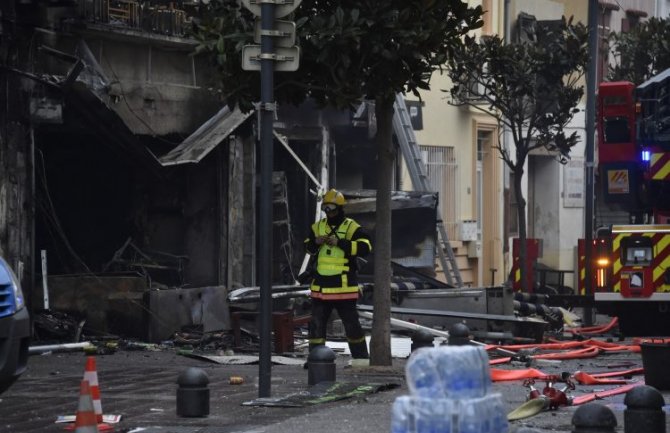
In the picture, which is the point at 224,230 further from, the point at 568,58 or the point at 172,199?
the point at 568,58

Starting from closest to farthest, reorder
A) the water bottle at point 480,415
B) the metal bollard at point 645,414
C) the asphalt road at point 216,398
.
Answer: the water bottle at point 480,415
the metal bollard at point 645,414
the asphalt road at point 216,398

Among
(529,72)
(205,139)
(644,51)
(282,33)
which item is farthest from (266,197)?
(644,51)

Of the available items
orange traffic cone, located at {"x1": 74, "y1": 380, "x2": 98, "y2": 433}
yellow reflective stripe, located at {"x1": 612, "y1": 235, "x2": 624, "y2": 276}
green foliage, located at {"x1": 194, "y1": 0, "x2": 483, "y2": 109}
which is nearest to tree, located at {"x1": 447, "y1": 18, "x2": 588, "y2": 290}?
yellow reflective stripe, located at {"x1": 612, "y1": 235, "x2": 624, "y2": 276}

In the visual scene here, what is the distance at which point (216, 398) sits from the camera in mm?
11609

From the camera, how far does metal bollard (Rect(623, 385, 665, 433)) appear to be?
874cm

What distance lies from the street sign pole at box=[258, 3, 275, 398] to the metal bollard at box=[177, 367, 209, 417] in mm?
867

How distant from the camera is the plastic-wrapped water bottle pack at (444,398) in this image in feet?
17.5

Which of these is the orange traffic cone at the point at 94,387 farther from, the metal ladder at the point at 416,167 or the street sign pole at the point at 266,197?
the metal ladder at the point at 416,167

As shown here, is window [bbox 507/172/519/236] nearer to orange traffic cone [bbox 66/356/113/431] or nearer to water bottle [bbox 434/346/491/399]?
orange traffic cone [bbox 66/356/113/431]

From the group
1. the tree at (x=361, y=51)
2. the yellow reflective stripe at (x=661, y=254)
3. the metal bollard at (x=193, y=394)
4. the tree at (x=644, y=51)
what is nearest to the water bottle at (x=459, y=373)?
the metal bollard at (x=193, y=394)

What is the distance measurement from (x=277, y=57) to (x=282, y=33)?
0.18 metres

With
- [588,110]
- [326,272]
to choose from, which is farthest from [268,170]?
[588,110]

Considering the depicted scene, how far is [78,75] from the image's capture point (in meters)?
17.5

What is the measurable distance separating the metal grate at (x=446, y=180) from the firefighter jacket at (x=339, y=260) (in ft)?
51.4
